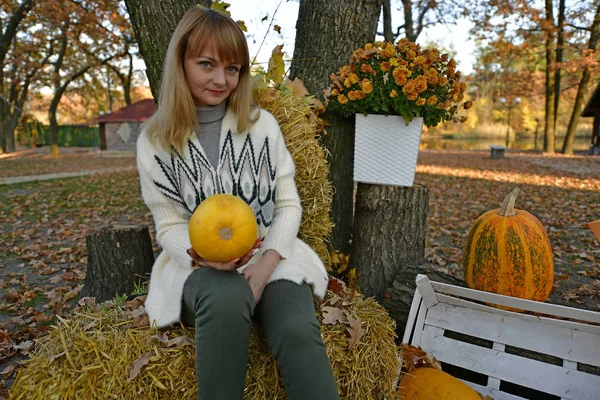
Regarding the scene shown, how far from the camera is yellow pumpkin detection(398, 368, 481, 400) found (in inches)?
78.7

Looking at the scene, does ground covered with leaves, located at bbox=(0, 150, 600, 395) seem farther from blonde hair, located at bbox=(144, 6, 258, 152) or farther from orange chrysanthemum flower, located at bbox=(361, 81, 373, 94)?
blonde hair, located at bbox=(144, 6, 258, 152)

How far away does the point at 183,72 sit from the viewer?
2.04 metres

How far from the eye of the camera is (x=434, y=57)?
2.55m

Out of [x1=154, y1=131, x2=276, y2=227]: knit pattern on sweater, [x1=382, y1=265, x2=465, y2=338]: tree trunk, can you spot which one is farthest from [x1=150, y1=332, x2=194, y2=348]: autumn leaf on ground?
[x1=382, y1=265, x2=465, y2=338]: tree trunk

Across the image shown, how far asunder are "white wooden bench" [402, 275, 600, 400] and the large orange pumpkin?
1.14 ft

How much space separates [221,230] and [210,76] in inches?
30.4

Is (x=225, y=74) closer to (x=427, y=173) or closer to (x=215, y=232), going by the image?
(x=215, y=232)

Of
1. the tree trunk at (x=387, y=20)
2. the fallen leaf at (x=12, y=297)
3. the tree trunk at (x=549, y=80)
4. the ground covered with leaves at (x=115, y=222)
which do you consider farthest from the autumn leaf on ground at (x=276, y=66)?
the tree trunk at (x=549, y=80)

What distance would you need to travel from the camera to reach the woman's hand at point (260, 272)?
1795 mm

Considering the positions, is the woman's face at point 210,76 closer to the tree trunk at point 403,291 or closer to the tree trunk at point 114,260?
the tree trunk at point 114,260

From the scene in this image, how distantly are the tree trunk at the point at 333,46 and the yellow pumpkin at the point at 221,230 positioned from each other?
1460mm

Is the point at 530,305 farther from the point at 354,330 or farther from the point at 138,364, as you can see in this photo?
the point at 138,364

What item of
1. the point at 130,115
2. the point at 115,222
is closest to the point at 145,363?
the point at 115,222

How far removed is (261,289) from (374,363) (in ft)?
2.14
